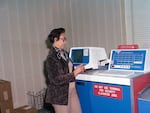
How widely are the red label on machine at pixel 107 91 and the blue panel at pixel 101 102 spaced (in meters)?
0.03

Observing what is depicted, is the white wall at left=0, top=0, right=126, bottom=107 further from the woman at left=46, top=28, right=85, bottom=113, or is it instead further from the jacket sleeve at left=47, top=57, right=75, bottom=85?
the jacket sleeve at left=47, top=57, right=75, bottom=85

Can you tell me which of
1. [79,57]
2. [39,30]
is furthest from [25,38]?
[79,57]

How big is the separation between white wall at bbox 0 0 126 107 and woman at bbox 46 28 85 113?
111cm

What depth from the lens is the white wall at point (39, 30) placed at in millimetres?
3139

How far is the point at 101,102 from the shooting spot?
2.25m

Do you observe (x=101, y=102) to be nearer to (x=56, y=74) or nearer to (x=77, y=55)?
(x=56, y=74)

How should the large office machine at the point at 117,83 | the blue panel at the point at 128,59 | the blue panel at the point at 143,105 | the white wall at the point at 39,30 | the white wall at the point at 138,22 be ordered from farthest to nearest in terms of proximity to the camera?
the white wall at the point at 39,30, the white wall at the point at 138,22, the blue panel at the point at 128,59, the large office machine at the point at 117,83, the blue panel at the point at 143,105

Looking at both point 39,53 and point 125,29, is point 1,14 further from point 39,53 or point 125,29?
point 125,29

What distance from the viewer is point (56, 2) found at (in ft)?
12.2

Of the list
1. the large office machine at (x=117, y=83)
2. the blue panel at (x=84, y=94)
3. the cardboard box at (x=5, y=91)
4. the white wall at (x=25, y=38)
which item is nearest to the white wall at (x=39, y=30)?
the white wall at (x=25, y=38)

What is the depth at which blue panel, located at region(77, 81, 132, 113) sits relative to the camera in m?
2.01

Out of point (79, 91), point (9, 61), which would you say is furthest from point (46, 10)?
point (79, 91)

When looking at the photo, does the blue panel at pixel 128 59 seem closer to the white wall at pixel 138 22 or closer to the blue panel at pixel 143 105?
the blue panel at pixel 143 105

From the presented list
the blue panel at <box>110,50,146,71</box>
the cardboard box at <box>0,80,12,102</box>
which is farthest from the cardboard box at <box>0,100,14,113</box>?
the blue panel at <box>110,50,146,71</box>
